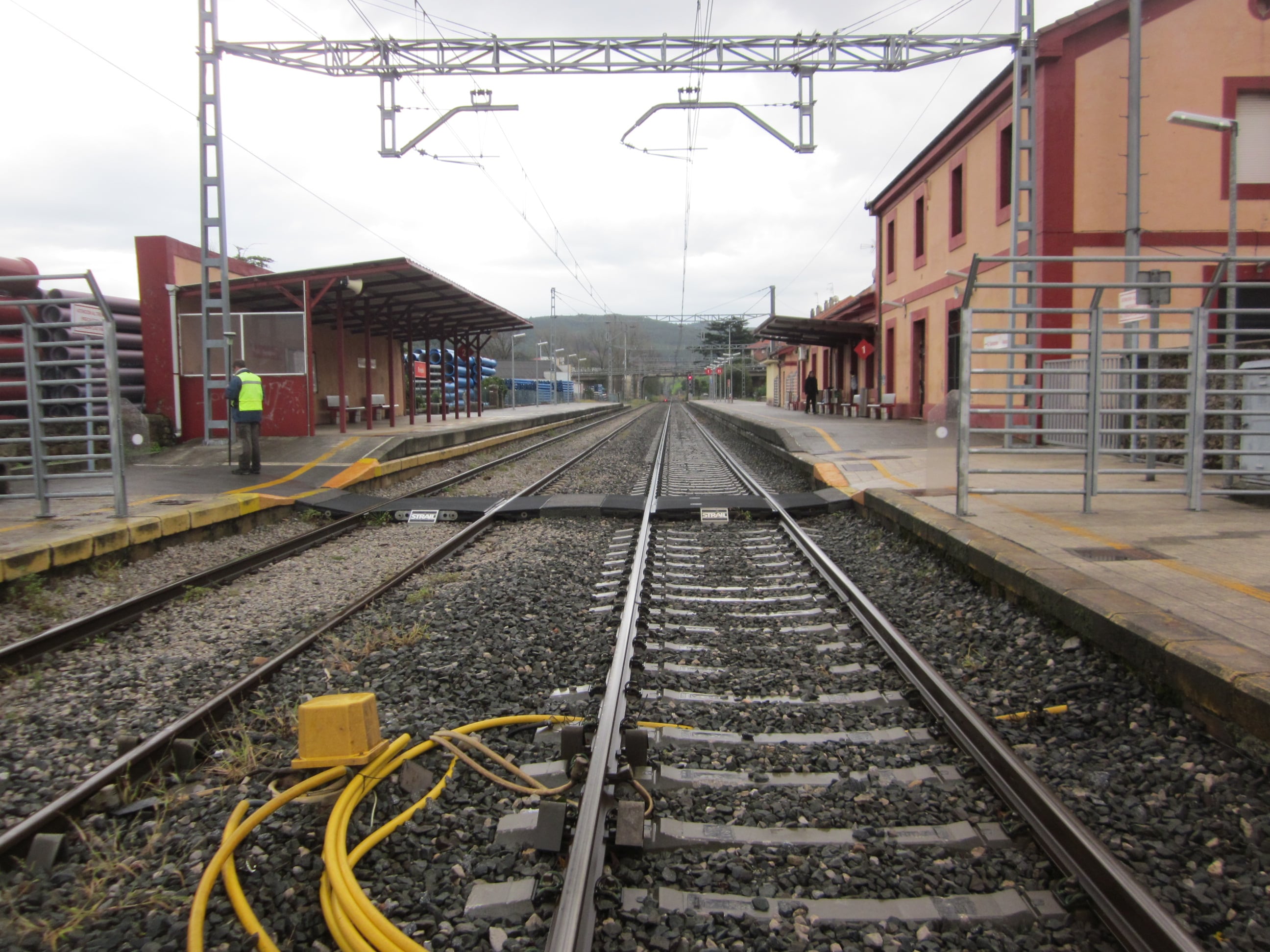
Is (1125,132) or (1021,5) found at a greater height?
(1021,5)

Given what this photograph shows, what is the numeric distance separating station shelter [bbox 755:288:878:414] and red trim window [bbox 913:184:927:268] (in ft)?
14.2

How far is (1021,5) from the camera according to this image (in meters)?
13.5

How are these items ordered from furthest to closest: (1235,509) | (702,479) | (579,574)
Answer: (702,479)
(1235,509)
(579,574)

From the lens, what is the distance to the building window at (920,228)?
23.0 m

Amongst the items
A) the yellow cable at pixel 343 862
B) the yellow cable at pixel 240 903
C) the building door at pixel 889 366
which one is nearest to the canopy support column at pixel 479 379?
the building door at pixel 889 366

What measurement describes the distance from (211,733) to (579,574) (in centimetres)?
328

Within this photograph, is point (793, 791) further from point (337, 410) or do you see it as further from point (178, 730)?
point (337, 410)

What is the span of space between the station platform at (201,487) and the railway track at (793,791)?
4731mm

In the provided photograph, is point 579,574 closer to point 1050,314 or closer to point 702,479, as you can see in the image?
point 702,479

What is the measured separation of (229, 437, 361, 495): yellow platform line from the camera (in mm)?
10453

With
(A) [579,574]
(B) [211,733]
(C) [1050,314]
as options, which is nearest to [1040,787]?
(B) [211,733]

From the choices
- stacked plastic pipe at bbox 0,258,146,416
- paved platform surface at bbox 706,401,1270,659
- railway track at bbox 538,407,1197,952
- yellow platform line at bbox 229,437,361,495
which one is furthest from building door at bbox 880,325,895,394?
railway track at bbox 538,407,1197,952

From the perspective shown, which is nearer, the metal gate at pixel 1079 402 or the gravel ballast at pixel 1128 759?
the gravel ballast at pixel 1128 759

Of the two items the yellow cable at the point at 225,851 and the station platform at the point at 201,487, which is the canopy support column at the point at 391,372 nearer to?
the station platform at the point at 201,487
